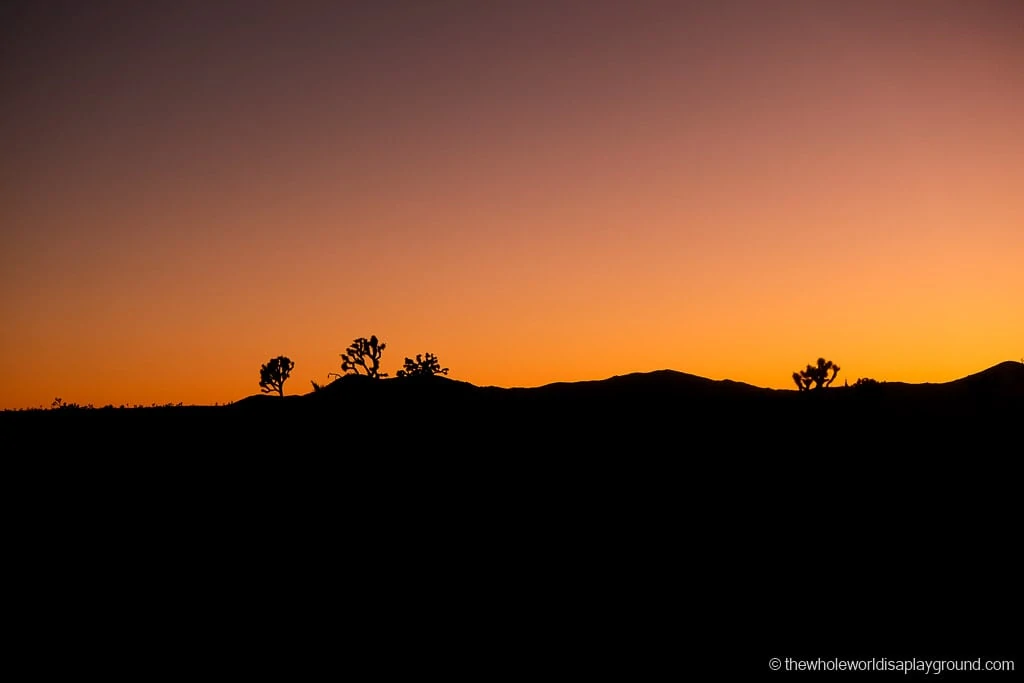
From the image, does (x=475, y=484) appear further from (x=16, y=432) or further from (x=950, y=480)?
(x=16, y=432)

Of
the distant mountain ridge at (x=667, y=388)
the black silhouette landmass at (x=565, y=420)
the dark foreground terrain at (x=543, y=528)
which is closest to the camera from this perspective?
the dark foreground terrain at (x=543, y=528)

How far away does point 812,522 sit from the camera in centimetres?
1677

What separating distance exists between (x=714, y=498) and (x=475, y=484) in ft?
19.7

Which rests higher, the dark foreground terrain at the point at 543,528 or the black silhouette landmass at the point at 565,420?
the black silhouette landmass at the point at 565,420

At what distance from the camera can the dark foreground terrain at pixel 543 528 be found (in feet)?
42.1

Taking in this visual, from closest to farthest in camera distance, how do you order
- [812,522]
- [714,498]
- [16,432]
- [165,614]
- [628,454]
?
1. [165,614]
2. [812,522]
3. [714,498]
4. [628,454]
5. [16,432]

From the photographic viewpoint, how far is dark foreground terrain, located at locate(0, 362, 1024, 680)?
42.1 feet

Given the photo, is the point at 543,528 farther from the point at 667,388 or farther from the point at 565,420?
the point at 667,388

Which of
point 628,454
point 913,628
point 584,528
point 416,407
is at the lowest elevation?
point 913,628

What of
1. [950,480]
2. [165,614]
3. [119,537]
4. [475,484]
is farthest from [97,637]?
[950,480]

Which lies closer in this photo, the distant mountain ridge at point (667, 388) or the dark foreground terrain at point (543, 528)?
the dark foreground terrain at point (543, 528)

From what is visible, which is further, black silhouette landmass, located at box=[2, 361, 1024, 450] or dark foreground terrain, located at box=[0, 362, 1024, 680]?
black silhouette landmass, located at box=[2, 361, 1024, 450]

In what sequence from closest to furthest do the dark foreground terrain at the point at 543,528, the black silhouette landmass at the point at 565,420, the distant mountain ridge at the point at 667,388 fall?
the dark foreground terrain at the point at 543,528 → the black silhouette landmass at the point at 565,420 → the distant mountain ridge at the point at 667,388

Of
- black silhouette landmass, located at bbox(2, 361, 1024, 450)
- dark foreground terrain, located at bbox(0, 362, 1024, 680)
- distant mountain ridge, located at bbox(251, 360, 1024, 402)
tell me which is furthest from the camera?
distant mountain ridge, located at bbox(251, 360, 1024, 402)
